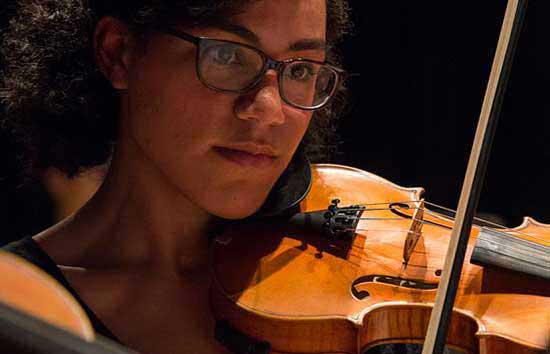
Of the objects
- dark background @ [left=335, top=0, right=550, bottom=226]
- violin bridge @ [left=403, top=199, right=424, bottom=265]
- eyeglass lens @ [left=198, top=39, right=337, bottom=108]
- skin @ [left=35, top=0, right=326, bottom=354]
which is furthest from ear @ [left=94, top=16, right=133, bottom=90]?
dark background @ [left=335, top=0, right=550, bottom=226]

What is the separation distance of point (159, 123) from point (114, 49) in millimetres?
126

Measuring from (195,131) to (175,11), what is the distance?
14cm

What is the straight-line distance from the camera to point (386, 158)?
1479 mm

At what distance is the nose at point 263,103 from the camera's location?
858mm

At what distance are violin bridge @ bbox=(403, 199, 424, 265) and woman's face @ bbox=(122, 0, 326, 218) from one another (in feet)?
0.68

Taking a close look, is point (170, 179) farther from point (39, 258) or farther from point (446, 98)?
point (446, 98)

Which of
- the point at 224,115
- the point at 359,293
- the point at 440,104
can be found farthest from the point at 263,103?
the point at 440,104

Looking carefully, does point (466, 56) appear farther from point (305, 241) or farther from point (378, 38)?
point (305, 241)

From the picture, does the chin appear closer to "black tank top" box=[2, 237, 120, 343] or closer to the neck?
the neck

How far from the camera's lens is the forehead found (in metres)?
0.85

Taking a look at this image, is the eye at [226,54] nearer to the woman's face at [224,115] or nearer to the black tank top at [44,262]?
the woman's face at [224,115]

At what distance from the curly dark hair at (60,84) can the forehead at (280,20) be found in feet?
0.49

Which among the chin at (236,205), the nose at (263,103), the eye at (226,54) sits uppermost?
the eye at (226,54)

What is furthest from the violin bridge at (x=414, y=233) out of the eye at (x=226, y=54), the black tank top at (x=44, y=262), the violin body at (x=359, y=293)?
the eye at (x=226, y=54)
